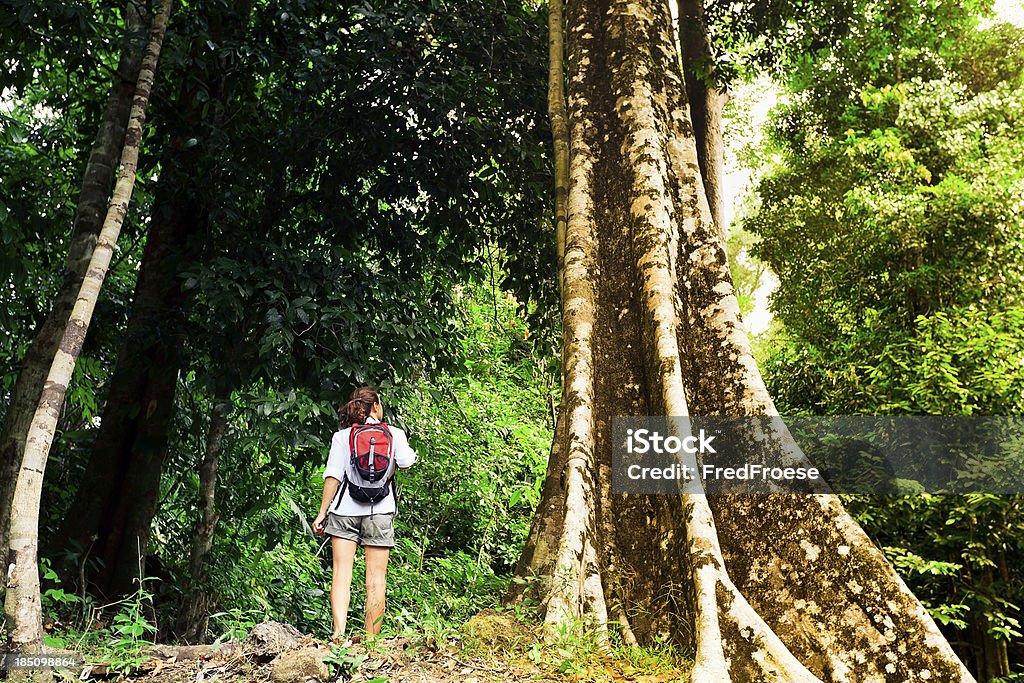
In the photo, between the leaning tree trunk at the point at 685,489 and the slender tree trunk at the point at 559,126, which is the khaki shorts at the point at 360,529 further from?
the slender tree trunk at the point at 559,126

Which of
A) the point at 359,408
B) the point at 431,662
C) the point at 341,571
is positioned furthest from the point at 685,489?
the point at 341,571

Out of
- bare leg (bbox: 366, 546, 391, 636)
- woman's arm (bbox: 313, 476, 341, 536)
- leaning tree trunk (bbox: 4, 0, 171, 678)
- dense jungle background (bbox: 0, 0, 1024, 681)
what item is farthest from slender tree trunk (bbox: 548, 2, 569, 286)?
leaning tree trunk (bbox: 4, 0, 171, 678)

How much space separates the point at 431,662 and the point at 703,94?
5.08 meters

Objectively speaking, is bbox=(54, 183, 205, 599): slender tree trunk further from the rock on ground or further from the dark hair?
the rock on ground

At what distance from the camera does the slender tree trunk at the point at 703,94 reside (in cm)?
637

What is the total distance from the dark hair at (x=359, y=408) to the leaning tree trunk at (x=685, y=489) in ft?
3.36

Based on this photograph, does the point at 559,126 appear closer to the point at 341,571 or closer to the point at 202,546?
the point at 341,571

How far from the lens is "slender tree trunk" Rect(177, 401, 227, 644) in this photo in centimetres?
632

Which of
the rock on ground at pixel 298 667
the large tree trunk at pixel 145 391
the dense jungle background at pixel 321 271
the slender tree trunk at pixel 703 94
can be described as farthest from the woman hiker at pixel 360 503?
the slender tree trunk at pixel 703 94

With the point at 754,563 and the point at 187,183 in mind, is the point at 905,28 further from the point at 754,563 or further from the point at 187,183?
the point at 187,183

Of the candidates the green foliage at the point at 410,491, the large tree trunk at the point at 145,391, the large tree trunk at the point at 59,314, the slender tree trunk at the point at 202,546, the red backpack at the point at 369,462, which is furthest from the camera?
the slender tree trunk at the point at 202,546

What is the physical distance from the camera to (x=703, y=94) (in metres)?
6.82

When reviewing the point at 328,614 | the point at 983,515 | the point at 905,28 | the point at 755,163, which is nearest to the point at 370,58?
the point at 905,28

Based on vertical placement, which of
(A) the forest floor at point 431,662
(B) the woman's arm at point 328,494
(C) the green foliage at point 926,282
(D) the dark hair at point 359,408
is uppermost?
(C) the green foliage at point 926,282
